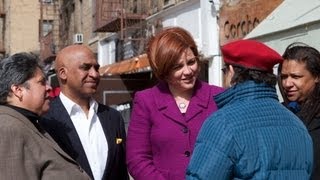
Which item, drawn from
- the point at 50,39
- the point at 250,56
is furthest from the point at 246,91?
the point at 50,39

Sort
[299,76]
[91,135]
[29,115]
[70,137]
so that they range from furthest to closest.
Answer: [91,135] → [70,137] → [299,76] → [29,115]

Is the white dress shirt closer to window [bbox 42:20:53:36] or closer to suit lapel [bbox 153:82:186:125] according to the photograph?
suit lapel [bbox 153:82:186:125]

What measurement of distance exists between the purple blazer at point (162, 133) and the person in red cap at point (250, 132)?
0.79 m

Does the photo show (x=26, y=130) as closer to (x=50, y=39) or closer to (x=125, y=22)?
(x=125, y=22)

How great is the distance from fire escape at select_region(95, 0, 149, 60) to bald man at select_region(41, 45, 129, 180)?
38.9ft

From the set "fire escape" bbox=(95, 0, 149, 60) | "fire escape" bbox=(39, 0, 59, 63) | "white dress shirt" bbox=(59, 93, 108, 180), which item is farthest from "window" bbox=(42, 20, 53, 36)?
"white dress shirt" bbox=(59, 93, 108, 180)

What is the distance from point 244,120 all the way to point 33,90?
135 centimetres

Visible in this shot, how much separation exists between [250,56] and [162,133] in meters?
0.99

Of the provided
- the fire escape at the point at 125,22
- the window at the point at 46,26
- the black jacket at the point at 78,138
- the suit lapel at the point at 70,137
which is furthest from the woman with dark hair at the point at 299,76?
the window at the point at 46,26

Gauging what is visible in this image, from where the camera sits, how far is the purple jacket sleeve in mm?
3746

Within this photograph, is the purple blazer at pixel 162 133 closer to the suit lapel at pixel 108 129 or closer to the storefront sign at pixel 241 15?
the suit lapel at pixel 108 129

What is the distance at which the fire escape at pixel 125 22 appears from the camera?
17.3 meters

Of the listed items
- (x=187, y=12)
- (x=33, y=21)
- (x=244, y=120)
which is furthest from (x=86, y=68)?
(x=33, y=21)

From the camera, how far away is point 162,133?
3773mm
